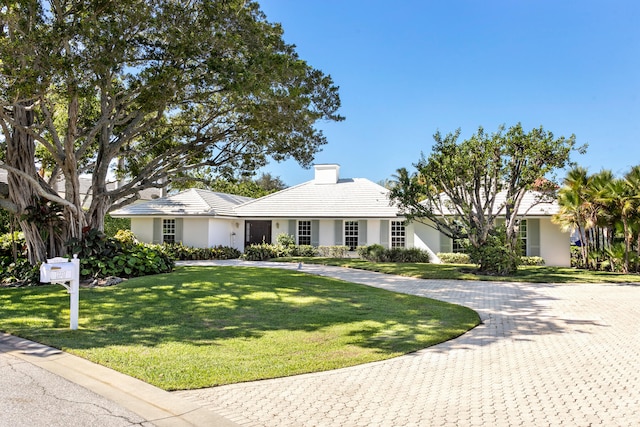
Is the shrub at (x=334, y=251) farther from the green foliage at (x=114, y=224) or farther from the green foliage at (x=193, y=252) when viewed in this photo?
the green foliage at (x=114, y=224)

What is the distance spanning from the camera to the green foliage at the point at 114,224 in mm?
28312

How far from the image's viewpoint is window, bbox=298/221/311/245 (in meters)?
28.6

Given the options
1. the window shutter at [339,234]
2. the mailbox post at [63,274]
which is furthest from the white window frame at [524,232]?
the mailbox post at [63,274]

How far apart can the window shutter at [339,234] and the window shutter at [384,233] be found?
7.89 ft

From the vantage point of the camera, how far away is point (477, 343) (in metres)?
8.03

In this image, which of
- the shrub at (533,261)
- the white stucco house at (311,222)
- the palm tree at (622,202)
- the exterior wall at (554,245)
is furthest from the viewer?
the white stucco house at (311,222)

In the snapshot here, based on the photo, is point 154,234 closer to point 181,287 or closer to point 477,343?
point 181,287

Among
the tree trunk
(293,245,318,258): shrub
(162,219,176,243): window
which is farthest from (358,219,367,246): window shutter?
the tree trunk

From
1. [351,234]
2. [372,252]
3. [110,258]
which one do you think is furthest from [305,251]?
[110,258]

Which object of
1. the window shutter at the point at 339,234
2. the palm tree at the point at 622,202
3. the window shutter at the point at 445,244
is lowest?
the window shutter at the point at 445,244

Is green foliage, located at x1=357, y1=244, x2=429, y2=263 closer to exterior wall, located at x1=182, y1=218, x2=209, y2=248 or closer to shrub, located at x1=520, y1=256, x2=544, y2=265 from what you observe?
shrub, located at x1=520, y1=256, x2=544, y2=265

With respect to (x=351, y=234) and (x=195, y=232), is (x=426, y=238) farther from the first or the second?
(x=195, y=232)

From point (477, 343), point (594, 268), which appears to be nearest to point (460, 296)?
point (477, 343)

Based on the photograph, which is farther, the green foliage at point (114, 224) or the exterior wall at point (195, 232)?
the green foliage at point (114, 224)
